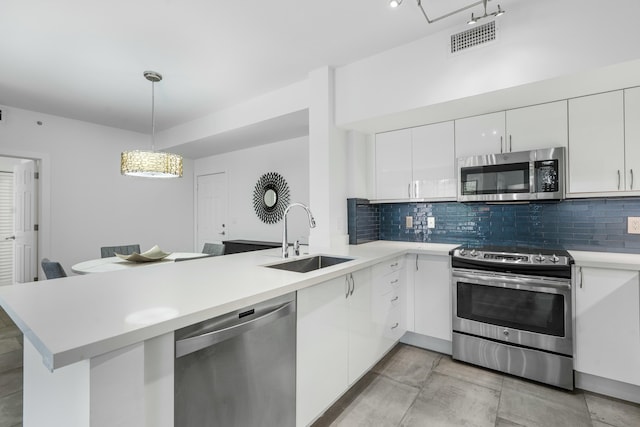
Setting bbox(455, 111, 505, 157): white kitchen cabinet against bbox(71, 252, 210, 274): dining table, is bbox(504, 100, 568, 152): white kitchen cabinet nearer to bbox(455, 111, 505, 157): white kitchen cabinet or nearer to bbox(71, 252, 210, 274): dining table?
bbox(455, 111, 505, 157): white kitchen cabinet

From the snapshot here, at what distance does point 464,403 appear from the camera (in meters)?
1.93

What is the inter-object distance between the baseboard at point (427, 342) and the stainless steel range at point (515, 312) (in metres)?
0.18

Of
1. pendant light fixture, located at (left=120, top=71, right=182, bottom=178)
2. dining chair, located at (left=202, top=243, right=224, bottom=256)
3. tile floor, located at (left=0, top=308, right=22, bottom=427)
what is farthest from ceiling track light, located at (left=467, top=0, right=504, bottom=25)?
tile floor, located at (left=0, top=308, right=22, bottom=427)

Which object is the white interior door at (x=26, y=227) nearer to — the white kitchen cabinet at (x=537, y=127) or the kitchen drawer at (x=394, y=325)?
the kitchen drawer at (x=394, y=325)

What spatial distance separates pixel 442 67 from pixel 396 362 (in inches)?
94.0

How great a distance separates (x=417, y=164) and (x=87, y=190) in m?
4.62

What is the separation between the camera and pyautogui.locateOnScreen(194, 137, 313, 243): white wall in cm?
419

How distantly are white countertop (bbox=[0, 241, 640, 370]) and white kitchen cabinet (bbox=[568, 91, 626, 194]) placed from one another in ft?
1.98

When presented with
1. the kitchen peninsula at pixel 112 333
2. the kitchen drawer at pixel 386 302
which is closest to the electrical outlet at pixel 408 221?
the kitchen drawer at pixel 386 302

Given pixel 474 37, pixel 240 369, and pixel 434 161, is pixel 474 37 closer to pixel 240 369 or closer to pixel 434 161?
pixel 434 161

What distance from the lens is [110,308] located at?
3.32 feet

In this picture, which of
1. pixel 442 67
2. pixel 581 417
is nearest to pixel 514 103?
pixel 442 67

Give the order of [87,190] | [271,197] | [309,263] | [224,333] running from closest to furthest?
1. [224,333]
2. [309,263]
3. [87,190]
4. [271,197]

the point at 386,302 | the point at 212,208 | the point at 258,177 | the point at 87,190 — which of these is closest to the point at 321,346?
the point at 386,302
